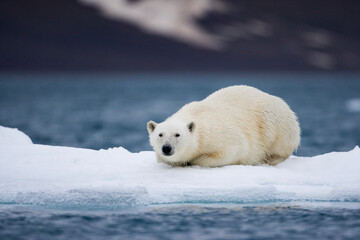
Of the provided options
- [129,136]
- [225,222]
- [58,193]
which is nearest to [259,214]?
[225,222]

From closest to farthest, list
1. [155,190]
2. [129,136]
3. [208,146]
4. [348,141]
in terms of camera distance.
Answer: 1. [155,190]
2. [208,146]
3. [348,141]
4. [129,136]

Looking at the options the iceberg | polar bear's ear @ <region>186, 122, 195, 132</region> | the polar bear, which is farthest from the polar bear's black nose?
polar bear's ear @ <region>186, 122, 195, 132</region>

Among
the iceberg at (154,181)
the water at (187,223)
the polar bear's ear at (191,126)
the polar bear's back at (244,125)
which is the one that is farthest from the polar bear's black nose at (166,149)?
the water at (187,223)

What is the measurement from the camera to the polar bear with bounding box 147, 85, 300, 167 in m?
8.80

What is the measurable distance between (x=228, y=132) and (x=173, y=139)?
1046mm

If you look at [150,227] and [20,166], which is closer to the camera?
[150,227]

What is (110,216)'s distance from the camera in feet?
25.1

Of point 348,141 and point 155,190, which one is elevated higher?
point 348,141

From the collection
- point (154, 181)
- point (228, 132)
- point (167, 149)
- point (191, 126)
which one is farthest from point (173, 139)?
point (228, 132)

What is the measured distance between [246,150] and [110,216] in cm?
271

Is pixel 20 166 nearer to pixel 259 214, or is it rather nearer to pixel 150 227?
pixel 150 227

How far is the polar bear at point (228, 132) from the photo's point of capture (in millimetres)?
8805

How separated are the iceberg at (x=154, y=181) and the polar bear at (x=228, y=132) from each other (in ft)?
0.73

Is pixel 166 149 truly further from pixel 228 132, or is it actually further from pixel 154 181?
pixel 228 132
